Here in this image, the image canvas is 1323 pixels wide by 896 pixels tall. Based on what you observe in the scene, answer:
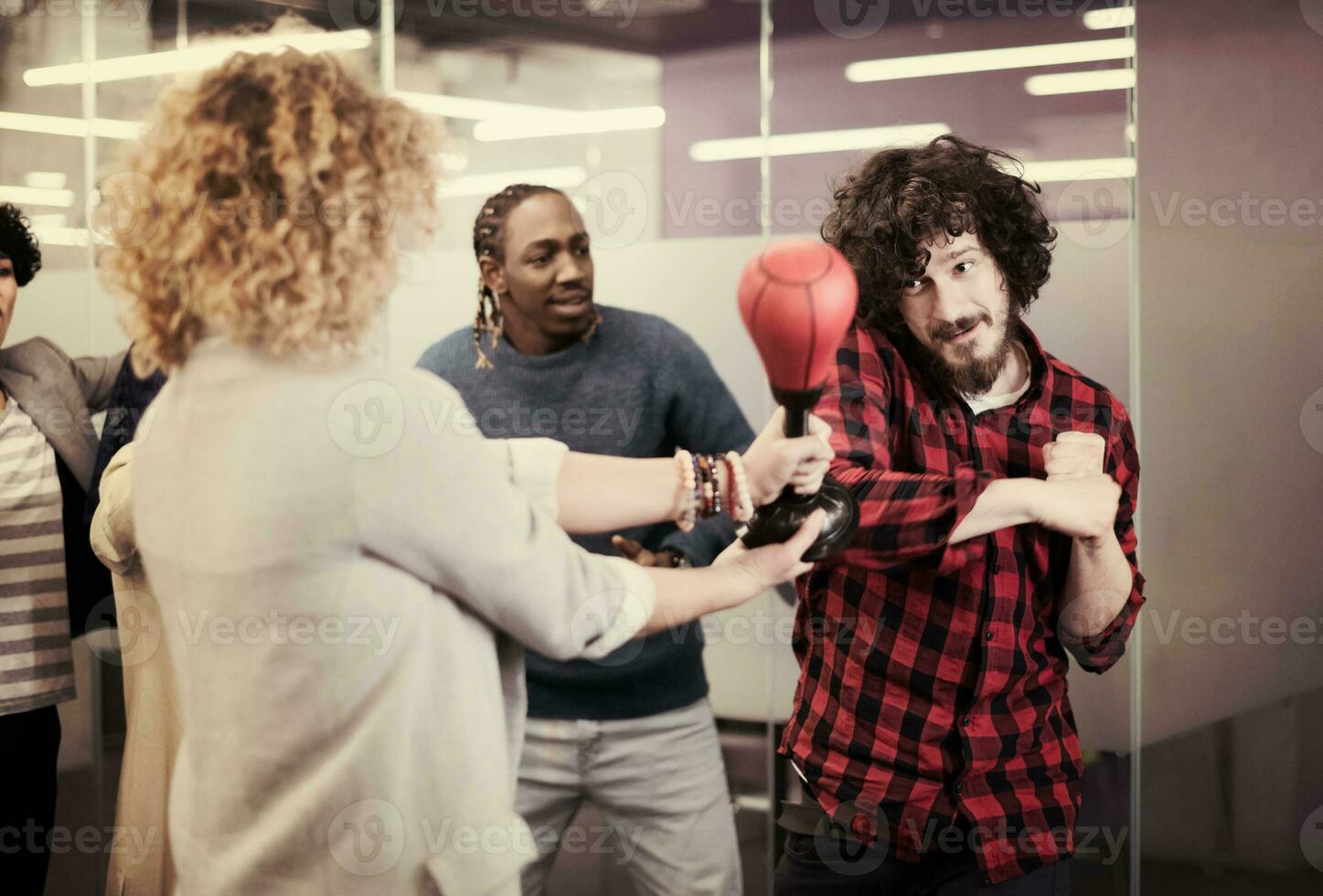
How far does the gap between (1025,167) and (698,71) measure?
87cm

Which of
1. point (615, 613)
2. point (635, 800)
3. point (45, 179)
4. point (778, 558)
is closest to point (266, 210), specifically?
point (615, 613)

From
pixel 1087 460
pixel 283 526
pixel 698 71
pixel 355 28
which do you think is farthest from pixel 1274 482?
pixel 355 28

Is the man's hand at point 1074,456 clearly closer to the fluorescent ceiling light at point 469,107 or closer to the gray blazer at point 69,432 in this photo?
the fluorescent ceiling light at point 469,107

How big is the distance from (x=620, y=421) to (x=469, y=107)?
1123 millimetres

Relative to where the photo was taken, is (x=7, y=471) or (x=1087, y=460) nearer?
(x=1087, y=460)

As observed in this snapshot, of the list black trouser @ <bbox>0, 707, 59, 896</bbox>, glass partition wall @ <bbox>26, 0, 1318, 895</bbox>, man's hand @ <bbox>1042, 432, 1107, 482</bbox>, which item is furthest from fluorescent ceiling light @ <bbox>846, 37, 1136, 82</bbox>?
black trouser @ <bbox>0, 707, 59, 896</bbox>

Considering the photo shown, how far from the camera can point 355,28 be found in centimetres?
314

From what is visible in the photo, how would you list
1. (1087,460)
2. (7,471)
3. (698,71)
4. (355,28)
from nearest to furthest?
1. (1087,460)
2. (7,471)
3. (698,71)
4. (355,28)

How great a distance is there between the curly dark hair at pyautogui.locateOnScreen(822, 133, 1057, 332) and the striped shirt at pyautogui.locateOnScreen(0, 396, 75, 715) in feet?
6.02

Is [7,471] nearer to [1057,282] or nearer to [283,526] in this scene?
[283,526]

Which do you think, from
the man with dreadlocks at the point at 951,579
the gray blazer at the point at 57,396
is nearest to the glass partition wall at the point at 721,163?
the gray blazer at the point at 57,396

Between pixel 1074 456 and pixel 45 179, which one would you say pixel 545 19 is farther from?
pixel 1074 456

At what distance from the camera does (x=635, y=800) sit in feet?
7.88

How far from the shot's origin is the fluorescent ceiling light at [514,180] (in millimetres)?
2977
